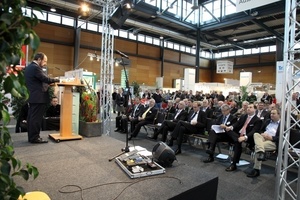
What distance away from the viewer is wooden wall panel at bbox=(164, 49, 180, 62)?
20658mm

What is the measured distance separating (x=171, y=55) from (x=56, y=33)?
10610 millimetres

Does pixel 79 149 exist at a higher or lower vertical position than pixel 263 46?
lower

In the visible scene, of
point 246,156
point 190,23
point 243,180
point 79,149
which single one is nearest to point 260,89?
point 190,23

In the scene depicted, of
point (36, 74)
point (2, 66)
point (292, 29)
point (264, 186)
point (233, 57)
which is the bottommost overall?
point (264, 186)

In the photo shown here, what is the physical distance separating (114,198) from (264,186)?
98.7 inches

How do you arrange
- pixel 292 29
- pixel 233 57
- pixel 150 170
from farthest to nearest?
pixel 233 57 → pixel 292 29 → pixel 150 170

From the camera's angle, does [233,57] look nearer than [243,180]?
No

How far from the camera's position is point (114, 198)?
1925 mm

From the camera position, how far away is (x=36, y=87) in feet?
11.0

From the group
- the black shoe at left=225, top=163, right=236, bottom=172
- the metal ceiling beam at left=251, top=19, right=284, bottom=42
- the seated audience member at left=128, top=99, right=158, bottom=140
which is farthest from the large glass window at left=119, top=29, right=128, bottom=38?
the black shoe at left=225, top=163, right=236, bottom=172

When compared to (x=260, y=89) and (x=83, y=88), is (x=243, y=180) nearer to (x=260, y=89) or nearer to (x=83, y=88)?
(x=83, y=88)

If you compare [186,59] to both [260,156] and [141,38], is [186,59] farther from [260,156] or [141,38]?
[260,156]

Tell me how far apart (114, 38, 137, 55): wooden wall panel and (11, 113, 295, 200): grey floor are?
13.9 meters

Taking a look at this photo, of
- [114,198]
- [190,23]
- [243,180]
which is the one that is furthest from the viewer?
[190,23]
